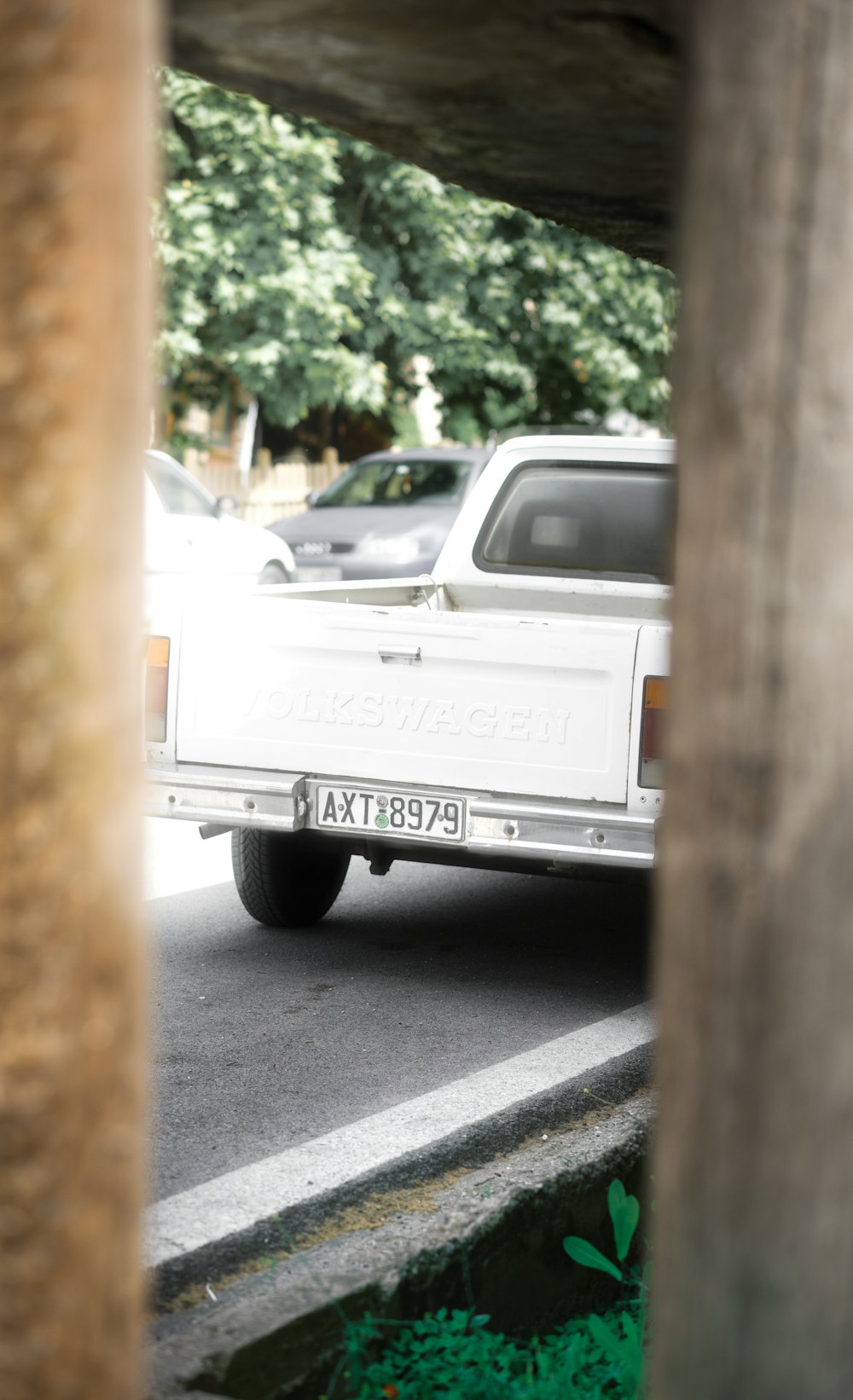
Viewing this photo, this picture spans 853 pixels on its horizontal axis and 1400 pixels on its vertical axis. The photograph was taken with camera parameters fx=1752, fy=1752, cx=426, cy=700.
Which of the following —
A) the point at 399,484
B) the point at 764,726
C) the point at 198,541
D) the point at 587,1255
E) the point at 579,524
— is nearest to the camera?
the point at 764,726

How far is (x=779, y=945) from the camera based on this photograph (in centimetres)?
175

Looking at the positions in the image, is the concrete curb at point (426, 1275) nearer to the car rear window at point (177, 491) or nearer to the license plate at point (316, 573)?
the car rear window at point (177, 491)

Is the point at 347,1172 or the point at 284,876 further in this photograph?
the point at 284,876

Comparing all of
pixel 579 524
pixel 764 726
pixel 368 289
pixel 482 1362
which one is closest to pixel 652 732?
pixel 579 524

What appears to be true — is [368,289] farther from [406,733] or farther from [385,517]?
[406,733]

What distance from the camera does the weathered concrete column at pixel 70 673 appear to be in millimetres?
1565

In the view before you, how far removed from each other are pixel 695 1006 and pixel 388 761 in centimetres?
390

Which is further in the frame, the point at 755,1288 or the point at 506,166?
the point at 506,166

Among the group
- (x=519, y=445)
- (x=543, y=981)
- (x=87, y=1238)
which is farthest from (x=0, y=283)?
(x=519, y=445)

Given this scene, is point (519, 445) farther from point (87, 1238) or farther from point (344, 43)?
point (87, 1238)

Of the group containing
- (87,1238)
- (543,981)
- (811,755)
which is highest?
(811,755)

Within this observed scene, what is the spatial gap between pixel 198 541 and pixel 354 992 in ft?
33.9

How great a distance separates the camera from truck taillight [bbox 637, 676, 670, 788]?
5277mm

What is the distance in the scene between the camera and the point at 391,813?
222 inches
